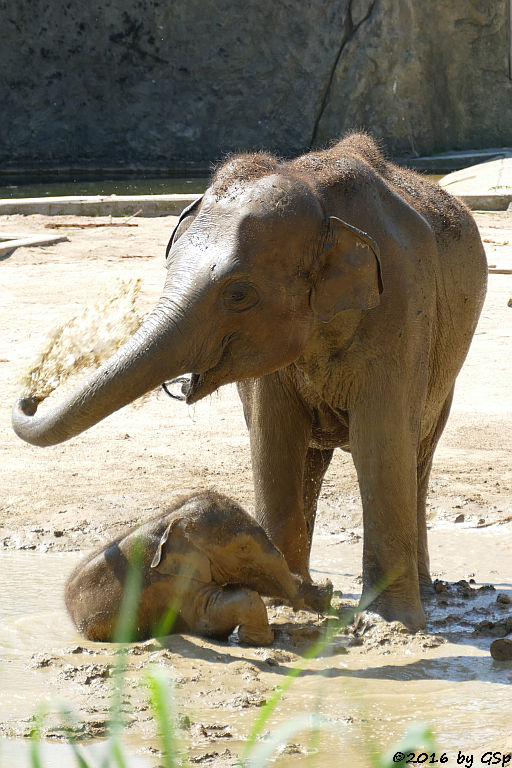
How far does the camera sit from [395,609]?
4789 mm

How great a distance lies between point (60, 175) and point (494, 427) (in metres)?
Answer: 20.3

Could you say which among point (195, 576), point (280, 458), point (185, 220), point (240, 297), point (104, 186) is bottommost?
point (195, 576)

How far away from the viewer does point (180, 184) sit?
23.5 metres

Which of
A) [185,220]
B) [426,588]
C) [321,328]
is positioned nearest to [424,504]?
[426,588]

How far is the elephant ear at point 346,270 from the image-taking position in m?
4.30

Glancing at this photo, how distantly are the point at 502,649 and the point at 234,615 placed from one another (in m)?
0.99

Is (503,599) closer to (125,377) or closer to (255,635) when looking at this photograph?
(255,635)

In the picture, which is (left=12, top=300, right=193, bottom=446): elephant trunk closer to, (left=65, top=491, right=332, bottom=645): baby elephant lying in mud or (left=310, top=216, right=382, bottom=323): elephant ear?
(left=310, top=216, right=382, bottom=323): elephant ear

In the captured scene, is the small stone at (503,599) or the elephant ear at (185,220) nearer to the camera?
the elephant ear at (185,220)

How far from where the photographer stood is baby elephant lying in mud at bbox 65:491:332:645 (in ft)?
15.0

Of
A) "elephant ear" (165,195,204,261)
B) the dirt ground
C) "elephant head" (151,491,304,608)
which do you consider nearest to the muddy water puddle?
the dirt ground

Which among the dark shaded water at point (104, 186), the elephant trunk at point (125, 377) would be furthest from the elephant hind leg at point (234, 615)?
the dark shaded water at point (104, 186)

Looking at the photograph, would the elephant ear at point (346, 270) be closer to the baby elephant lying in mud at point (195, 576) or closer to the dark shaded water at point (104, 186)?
the baby elephant lying in mud at point (195, 576)

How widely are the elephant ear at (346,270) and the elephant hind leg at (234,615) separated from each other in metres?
1.07
